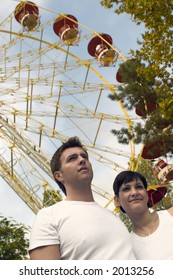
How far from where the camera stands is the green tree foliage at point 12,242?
31.8ft

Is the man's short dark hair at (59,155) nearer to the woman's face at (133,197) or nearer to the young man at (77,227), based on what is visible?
the young man at (77,227)

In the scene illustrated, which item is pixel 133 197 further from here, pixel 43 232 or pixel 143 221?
pixel 43 232

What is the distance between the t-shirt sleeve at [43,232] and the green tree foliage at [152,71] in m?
8.87

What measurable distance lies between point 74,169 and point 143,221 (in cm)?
54

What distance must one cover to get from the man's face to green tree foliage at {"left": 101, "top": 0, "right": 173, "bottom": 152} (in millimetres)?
8559

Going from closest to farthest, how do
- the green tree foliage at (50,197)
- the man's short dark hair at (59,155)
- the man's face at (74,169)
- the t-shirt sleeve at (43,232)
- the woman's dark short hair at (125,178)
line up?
1. the t-shirt sleeve at (43,232)
2. the man's face at (74,169)
3. the man's short dark hair at (59,155)
4. the woman's dark short hair at (125,178)
5. the green tree foliage at (50,197)

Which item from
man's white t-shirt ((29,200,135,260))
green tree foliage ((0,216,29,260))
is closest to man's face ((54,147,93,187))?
man's white t-shirt ((29,200,135,260))

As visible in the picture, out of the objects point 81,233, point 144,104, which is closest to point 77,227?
point 81,233

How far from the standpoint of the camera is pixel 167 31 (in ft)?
36.6

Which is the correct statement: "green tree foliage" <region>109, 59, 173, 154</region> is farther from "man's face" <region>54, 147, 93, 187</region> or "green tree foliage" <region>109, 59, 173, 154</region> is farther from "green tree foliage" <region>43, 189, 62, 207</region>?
"man's face" <region>54, 147, 93, 187</region>

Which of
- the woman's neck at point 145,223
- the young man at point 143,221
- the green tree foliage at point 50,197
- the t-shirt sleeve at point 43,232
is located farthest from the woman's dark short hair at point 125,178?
the green tree foliage at point 50,197
